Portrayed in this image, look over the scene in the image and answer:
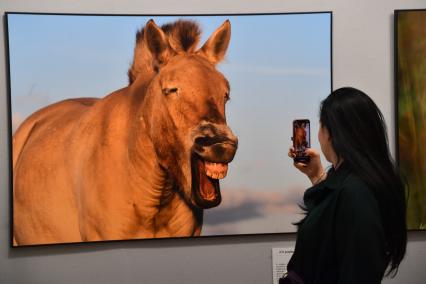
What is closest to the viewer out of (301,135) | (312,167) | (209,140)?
(312,167)

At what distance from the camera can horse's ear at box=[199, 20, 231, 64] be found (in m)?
1.88

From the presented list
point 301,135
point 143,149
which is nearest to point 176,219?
point 143,149

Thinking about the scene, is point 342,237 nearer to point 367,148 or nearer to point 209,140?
point 367,148

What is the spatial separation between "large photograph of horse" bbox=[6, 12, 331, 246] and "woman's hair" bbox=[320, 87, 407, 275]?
85cm

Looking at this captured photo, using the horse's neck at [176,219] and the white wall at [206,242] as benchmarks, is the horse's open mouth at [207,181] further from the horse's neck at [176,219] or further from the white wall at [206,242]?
the white wall at [206,242]

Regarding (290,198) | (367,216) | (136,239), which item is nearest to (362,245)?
(367,216)

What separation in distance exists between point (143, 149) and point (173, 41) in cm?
42

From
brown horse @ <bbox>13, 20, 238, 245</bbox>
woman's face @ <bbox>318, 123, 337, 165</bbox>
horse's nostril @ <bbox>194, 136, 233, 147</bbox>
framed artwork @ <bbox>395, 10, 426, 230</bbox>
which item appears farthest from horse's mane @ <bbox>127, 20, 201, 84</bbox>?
woman's face @ <bbox>318, 123, 337, 165</bbox>

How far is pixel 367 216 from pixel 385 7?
123cm

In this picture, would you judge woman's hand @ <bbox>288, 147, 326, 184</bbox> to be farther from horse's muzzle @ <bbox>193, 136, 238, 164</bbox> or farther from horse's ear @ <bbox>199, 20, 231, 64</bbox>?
horse's ear @ <bbox>199, 20, 231, 64</bbox>

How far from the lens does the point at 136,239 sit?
1.87 metres

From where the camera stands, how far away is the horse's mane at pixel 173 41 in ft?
6.08

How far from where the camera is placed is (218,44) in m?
1.88

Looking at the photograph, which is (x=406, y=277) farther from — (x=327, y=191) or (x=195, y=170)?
(x=327, y=191)
